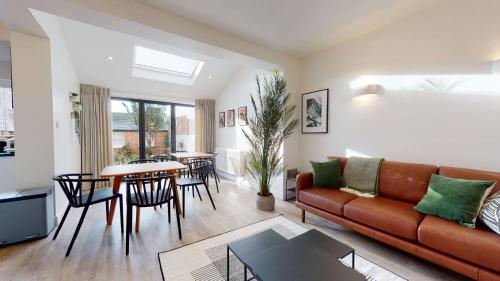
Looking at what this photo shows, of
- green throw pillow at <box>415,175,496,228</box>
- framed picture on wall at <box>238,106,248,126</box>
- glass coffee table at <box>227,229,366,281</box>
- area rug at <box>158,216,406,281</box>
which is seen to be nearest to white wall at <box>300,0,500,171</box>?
green throw pillow at <box>415,175,496,228</box>

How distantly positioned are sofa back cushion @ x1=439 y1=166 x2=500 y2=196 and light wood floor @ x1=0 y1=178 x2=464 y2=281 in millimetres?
889

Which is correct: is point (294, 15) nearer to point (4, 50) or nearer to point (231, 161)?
point (231, 161)

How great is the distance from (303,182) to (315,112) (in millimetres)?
1399

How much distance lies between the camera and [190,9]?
2311 mm

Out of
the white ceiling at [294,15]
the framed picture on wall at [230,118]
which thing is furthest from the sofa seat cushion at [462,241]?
the framed picture on wall at [230,118]

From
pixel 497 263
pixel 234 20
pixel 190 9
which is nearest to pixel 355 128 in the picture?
pixel 497 263

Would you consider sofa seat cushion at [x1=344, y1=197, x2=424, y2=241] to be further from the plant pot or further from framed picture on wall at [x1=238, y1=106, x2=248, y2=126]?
framed picture on wall at [x1=238, y1=106, x2=248, y2=126]

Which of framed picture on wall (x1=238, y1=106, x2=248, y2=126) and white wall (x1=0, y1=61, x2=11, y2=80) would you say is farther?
framed picture on wall (x1=238, y1=106, x2=248, y2=126)

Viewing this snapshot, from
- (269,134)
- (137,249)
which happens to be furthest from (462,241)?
(137,249)

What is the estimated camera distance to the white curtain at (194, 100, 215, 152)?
5691 millimetres

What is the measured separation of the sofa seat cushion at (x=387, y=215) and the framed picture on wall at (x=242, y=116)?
9.81 ft

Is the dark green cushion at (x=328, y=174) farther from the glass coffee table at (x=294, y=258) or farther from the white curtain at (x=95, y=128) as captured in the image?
the white curtain at (x=95, y=128)

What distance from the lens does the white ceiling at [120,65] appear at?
3136mm

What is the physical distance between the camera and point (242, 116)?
4.76 metres
